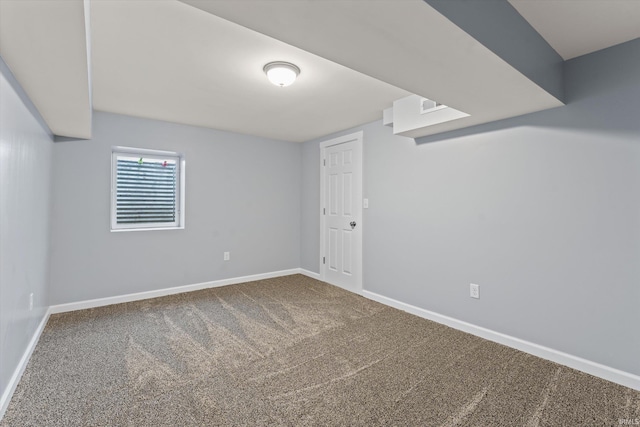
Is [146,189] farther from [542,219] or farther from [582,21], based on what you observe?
[582,21]

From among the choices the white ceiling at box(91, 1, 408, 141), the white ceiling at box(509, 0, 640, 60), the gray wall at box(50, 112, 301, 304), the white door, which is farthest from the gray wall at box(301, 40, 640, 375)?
the gray wall at box(50, 112, 301, 304)

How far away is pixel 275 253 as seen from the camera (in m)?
4.92

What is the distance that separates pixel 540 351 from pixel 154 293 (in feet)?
13.4

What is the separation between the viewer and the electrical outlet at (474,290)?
2.79m

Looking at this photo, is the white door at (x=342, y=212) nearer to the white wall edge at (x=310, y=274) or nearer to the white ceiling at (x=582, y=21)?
the white wall edge at (x=310, y=274)

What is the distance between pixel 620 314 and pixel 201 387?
2819 mm

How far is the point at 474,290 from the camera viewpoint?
2.82 metres

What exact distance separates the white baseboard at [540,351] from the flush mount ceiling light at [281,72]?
8.67 feet

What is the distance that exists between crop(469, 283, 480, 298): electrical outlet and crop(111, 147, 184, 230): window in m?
3.57

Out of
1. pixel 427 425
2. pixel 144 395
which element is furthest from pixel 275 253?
pixel 427 425

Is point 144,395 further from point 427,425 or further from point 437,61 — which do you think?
point 437,61

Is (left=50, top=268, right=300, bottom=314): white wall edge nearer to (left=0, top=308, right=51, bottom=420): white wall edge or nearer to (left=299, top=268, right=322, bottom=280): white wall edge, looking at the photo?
(left=299, top=268, right=322, bottom=280): white wall edge

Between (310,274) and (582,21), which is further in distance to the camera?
(310,274)

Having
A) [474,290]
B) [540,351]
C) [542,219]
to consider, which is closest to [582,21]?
[542,219]
